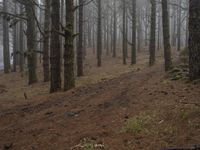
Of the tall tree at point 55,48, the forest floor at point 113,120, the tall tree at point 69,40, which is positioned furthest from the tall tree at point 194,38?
the tall tree at point 55,48

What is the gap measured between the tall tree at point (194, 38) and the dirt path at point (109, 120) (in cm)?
51

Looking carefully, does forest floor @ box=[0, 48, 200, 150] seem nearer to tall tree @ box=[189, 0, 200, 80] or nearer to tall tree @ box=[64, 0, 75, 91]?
tall tree @ box=[189, 0, 200, 80]

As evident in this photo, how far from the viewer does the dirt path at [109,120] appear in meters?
7.21

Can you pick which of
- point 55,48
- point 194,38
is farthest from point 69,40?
point 194,38

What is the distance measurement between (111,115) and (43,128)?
6.08ft

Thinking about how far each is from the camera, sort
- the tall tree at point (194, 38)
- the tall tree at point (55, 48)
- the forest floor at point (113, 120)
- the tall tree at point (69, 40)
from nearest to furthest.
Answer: the forest floor at point (113, 120) < the tall tree at point (194, 38) < the tall tree at point (69, 40) < the tall tree at point (55, 48)

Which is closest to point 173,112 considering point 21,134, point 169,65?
point 21,134

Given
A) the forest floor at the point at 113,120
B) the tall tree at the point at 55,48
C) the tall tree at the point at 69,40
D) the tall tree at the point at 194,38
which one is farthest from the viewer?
the tall tree at the point at 55,48

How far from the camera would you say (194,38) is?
10742mm

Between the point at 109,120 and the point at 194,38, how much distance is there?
4040mm

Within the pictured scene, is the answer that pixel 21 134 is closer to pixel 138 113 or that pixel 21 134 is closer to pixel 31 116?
pixel 31 116

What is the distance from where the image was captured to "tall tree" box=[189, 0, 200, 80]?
1063cm

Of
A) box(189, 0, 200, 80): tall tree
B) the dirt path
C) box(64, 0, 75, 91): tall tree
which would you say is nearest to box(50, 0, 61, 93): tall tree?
box(64, 0, 75, 91): tall tree

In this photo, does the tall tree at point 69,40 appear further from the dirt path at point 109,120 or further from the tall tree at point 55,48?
the dirt path at point 109,120
